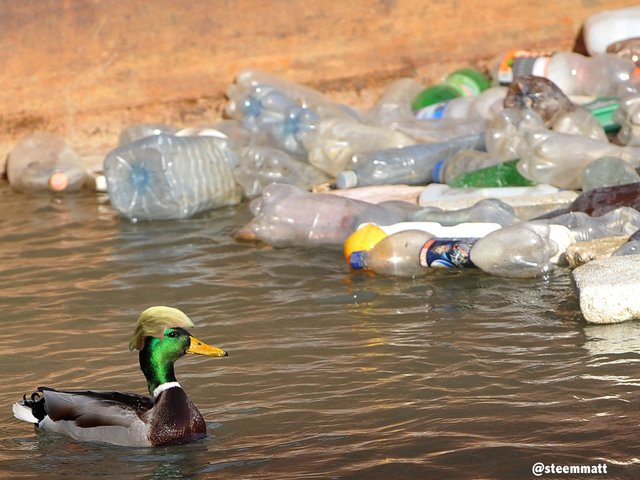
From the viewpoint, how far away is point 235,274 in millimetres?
7566

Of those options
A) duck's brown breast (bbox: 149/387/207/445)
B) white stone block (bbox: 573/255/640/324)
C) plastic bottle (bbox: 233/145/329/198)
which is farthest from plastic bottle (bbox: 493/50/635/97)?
duck's brown breast (bbox: 149/387/207/445)

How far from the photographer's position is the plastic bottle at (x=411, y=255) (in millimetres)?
6945

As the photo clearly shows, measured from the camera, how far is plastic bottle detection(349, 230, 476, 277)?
6945mm

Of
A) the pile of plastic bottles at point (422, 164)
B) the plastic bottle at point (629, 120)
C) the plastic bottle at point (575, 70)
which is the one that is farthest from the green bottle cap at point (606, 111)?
the plastic bottle at point (575, 70)

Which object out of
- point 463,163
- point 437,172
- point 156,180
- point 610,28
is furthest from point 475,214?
point 610,28

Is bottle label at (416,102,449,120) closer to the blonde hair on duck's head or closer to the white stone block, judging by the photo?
the white stone block

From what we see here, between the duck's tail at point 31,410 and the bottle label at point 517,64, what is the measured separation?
6.57 meters

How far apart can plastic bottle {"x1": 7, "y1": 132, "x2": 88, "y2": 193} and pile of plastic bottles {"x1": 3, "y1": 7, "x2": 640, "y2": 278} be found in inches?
0.5

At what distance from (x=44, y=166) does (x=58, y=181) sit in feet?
0.97

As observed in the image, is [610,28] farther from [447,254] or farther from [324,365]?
[324,365]

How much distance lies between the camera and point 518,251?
22.4 ft

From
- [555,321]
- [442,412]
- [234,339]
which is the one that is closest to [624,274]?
[555,321]

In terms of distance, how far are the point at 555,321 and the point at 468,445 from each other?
5.41ft

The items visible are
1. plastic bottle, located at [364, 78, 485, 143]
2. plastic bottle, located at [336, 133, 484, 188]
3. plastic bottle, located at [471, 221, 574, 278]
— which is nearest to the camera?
plastic bottle, located at [471, 221, 574, 278]
